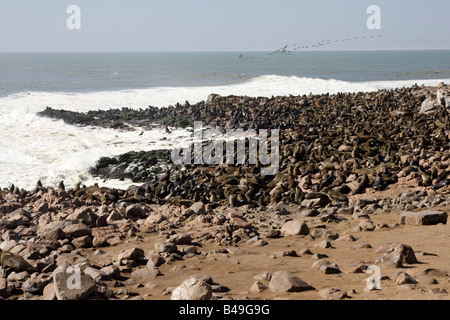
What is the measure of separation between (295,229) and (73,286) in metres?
Answer: 3.99

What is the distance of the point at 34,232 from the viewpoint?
8180 millimetres

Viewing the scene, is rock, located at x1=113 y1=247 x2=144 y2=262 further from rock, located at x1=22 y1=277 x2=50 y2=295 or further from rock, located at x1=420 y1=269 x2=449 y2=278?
rock, located at x1=420 y1=269 x2=449 y2=278

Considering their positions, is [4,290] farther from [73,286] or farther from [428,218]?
[428,218]

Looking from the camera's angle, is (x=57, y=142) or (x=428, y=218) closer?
(x=428, y=218)

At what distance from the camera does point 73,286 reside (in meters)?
4.65

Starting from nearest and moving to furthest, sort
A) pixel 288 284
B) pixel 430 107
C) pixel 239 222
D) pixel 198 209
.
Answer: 1. pixel 288 284
2. pixel 239 222
3. pixel 198 209
4. pixel 430 107

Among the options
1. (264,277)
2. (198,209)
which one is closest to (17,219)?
(198,209)

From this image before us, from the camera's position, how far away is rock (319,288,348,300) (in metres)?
4.48

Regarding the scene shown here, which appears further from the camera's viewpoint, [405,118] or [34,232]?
[405,118]

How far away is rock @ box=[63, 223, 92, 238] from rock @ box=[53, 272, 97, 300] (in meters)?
2.88

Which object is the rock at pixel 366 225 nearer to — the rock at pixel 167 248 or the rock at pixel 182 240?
the rock at pixel 182 240
